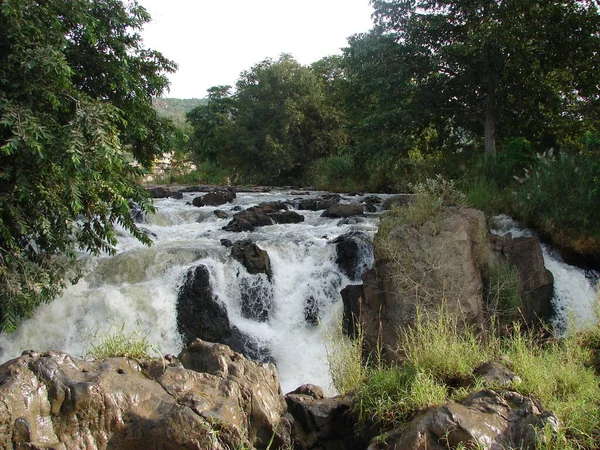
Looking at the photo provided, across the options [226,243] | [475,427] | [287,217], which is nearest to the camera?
[475,427]

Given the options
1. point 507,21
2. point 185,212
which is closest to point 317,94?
point 507,21

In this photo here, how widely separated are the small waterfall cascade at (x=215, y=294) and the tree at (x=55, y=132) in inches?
33.0

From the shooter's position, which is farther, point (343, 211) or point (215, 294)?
point (343, 211)

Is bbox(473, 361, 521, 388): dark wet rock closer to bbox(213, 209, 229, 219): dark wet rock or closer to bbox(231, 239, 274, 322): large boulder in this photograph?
bbox(231, 239, 274, 322): large boulder

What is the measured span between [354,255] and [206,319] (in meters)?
3.17

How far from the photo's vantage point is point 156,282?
8758mm

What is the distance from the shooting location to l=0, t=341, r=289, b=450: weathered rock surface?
3.14 metres

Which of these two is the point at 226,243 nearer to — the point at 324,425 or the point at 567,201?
the point at 324,425

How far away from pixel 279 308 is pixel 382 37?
12787 mm

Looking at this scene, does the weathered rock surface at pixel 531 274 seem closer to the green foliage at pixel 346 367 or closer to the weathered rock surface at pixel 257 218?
the green foliage at pixel 346 367

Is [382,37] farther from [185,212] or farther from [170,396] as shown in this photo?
[170,396]

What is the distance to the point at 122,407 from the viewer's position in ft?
11.2

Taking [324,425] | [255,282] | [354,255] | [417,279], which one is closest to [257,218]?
[354,255]

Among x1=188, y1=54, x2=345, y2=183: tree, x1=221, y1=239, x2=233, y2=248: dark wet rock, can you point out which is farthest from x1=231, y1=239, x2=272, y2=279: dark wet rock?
x1=188, y1=54, x2=345, y2=183: tree
